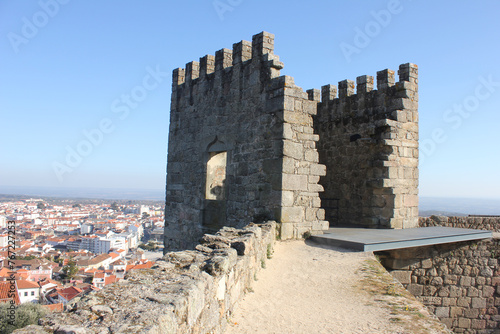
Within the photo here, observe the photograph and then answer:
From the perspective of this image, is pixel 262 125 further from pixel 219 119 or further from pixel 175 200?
pixel 175 200

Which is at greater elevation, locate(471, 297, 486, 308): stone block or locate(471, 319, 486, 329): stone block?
locate(471, 297, 486, 308): stone block

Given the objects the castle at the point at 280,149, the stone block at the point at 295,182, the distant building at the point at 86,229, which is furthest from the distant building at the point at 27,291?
the distant building at the point at 86,229

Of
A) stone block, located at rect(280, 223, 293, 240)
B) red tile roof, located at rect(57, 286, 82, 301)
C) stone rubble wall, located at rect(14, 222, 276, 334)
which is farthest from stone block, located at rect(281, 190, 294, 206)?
red tile roof, located at rect(57, 286, 82, 301)

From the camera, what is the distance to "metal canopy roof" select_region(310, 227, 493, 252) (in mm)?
6457

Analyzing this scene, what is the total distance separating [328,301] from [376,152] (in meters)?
5.56

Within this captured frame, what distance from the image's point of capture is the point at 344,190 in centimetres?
1005

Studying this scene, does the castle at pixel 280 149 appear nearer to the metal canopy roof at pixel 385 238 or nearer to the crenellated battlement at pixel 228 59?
the crenellated battlement at pixel 228 59

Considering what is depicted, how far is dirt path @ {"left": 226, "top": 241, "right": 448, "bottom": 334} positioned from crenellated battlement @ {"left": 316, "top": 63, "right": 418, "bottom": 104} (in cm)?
480

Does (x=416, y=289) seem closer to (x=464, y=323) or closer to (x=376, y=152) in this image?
(x=464, y=323)

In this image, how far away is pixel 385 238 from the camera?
6.98 metres

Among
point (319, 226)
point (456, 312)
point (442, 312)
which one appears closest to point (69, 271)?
point (319, 226)

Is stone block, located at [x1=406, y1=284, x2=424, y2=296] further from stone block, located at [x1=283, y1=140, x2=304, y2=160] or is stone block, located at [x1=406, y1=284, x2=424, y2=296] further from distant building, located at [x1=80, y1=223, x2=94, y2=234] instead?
distant building, located at [x1=80, y1=223, x2=94, y2=234]

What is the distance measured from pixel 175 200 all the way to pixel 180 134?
1.80 meters

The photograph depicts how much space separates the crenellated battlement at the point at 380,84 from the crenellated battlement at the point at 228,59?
10.0 ft
